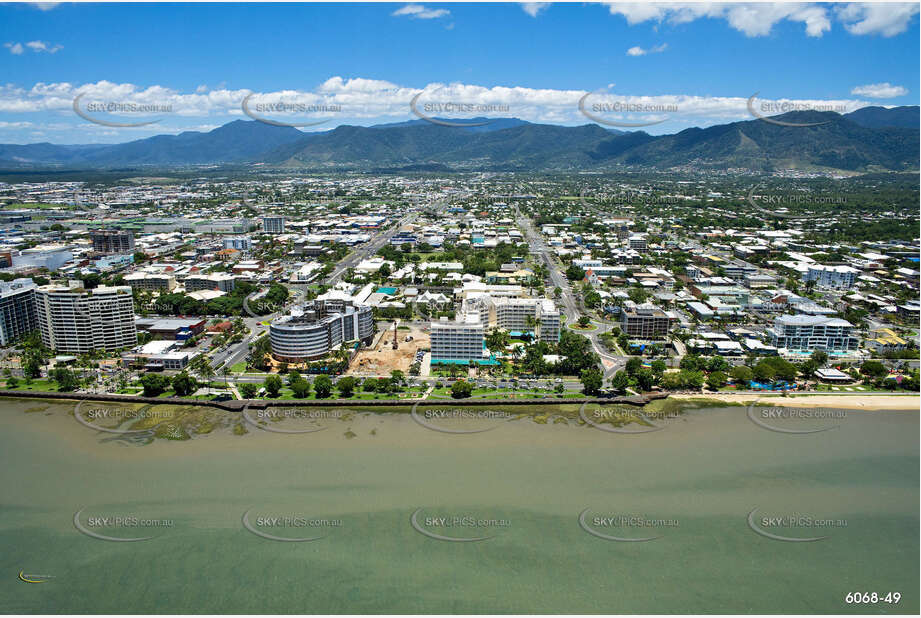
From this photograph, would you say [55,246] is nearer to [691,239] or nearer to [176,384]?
[176,384]

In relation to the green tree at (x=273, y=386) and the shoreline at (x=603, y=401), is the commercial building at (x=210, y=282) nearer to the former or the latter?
the shoreline at (x=603, y=401)

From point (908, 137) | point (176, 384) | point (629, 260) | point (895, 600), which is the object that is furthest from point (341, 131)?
point (895, 600)

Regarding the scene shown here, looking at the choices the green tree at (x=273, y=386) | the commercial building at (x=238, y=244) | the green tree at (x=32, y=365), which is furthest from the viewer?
the commercial building at (x=238, y=244)

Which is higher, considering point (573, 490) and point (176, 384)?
point (176, 384)

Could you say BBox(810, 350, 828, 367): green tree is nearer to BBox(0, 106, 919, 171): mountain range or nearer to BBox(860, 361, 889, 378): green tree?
BBox(860, 361, 889, 378): green tree

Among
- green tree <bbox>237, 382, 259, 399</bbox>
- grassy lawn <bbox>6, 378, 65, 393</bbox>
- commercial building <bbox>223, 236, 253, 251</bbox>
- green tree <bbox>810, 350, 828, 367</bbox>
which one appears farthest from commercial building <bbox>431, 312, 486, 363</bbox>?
commercial building <bbox>223, 236, 253, 251</bbox>

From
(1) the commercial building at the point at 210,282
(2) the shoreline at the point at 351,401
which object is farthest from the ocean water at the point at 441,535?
(1) the commercial building at the point at 210,282
